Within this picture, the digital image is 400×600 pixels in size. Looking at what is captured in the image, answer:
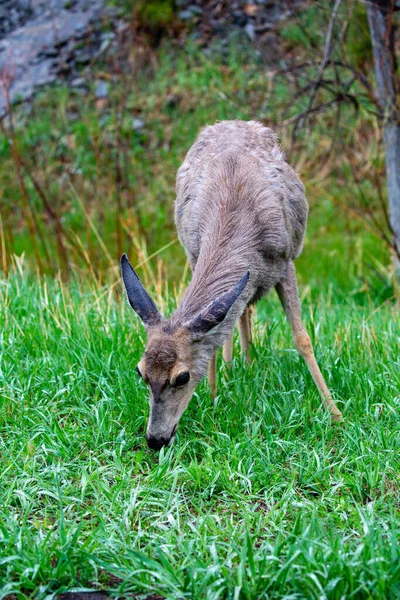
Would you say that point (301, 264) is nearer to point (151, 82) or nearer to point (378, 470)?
point (151, 82)

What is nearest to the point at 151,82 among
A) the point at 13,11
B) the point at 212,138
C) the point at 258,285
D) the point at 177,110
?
the point at 177,110

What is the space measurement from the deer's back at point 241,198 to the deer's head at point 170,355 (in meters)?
0.62

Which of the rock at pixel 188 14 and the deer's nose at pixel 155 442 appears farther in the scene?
the rock at pixel 188 14

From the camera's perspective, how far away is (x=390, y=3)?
7.62m

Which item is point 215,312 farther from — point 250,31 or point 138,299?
point 250,31

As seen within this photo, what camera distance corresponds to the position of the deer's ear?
454cm

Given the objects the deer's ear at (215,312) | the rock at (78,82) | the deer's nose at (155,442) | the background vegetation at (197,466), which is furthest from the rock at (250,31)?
the deer's nose at (155,442)

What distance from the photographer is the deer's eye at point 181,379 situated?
4513 mm

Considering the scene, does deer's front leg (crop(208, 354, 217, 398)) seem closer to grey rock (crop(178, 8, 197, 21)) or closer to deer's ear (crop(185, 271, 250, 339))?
deer's ear (crop(185, 271, 250, 339))

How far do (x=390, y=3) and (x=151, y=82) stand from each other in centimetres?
785

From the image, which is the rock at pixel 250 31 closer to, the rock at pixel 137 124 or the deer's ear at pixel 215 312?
the rock at pixel 137 124

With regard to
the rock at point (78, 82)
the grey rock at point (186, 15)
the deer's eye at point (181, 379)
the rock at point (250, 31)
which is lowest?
the rock at point (78, 82)

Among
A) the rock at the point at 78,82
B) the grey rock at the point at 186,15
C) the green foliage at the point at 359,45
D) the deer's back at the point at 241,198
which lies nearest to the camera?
the deer's back at the point at 241,198

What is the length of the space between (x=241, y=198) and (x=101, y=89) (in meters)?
9.69
